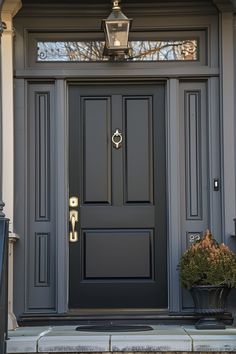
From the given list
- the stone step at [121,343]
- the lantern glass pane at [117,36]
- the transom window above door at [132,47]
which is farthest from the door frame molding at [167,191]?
the stone step at [121,343]

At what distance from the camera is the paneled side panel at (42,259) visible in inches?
256

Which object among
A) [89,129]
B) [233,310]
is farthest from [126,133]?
[233,310]

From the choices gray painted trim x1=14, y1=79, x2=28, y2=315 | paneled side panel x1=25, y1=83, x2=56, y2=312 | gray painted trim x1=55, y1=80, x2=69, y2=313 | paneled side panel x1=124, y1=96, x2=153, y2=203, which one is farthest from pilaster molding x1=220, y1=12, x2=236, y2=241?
gray painted trim x1=14, y1=79, x2=28, y2=315

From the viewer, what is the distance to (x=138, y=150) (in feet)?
21.7

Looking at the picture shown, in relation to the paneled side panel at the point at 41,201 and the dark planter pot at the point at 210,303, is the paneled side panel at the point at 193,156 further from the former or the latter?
the paneled side panel at the point at 41,201

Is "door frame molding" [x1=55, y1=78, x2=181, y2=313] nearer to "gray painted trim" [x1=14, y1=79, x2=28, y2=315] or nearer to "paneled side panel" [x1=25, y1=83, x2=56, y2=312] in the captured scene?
"paneled side panel" [x1=25, y1=83, x2=56, y2=312]

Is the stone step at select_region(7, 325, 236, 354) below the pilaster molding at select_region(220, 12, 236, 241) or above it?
below

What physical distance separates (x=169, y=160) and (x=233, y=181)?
23.3 inches

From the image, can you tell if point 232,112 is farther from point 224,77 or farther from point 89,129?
point 89,129

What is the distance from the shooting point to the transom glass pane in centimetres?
662

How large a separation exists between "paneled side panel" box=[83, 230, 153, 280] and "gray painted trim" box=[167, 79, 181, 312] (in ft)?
0.76

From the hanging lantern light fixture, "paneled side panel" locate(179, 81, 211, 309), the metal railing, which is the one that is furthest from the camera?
"paneled side panel" locate(179, 81, 211, 309)

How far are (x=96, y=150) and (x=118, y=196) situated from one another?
460 mm

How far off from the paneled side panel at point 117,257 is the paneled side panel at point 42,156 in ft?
1.54
